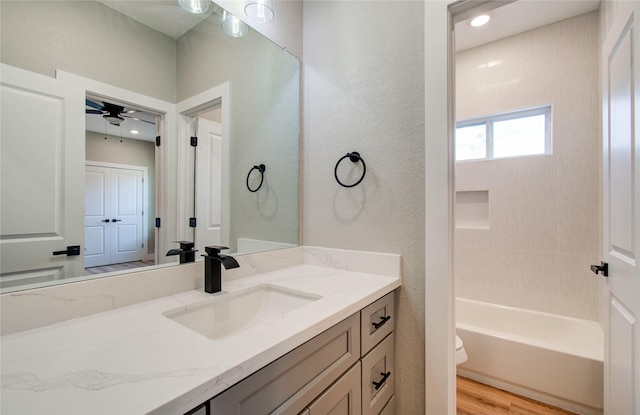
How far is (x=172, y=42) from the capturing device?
1086 millimetres

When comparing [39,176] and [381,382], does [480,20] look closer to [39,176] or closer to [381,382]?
[381,382]

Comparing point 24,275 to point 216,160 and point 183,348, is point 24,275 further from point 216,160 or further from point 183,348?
point 216,160

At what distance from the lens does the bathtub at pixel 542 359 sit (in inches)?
64.9

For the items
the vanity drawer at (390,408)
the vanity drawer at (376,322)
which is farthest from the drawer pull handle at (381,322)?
the vanity drawer at (390,408)

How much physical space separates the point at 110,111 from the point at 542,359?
263 cm

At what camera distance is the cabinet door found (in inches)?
30.3

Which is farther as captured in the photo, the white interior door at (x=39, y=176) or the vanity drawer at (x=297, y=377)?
the white interior door at (x=39, y=176)

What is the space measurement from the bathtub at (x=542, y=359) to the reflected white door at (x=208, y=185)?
1918mm

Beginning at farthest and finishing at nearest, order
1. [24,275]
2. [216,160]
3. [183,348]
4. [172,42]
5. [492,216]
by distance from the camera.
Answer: [492,216], [216,160], [172,42], [24,275], [183,348]

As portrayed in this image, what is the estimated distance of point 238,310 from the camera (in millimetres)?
1050

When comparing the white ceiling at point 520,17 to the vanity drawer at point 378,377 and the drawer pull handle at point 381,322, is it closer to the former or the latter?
the drawer pull handle at point 381,322

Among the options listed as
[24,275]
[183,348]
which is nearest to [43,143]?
[24,275]

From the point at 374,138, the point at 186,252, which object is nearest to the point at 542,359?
the point at 374,138

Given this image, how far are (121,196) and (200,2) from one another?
88cm
